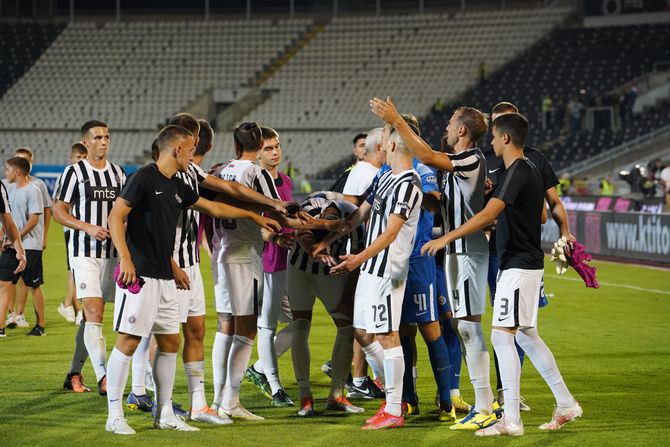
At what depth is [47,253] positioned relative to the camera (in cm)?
2283

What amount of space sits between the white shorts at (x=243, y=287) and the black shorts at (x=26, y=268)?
194 inches

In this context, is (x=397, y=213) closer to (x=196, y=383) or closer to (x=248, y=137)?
(x=248, y=137)

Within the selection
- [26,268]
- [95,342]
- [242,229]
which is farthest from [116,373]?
[26,268]

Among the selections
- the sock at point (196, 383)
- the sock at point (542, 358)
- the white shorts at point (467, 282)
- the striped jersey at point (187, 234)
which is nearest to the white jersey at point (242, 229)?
the striped jersey at point (187, 234)

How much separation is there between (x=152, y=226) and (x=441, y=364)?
7.63 ft

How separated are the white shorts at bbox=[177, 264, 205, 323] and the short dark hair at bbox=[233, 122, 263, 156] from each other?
3.09 feet

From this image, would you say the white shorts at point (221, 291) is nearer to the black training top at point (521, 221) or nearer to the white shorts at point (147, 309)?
the white shorts at point (147, 309)

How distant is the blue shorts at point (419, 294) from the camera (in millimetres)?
7359

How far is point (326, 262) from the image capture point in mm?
7188

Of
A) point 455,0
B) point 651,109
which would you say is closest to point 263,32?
point 455,0

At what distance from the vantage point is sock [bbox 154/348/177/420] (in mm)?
6797

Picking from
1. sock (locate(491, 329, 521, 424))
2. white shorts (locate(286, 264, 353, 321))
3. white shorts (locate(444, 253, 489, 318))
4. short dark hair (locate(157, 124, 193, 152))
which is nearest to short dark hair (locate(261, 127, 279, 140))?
white shorts (locate(286, 264, 353, 321))

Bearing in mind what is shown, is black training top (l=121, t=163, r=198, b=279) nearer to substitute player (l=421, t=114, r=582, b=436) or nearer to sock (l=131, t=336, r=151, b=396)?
sock (l=131, t=336, r=151, b=396)

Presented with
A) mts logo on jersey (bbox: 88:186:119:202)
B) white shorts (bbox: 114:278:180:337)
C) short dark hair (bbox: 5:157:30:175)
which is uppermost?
short dark hair (bbox: 5:157:30:175)
